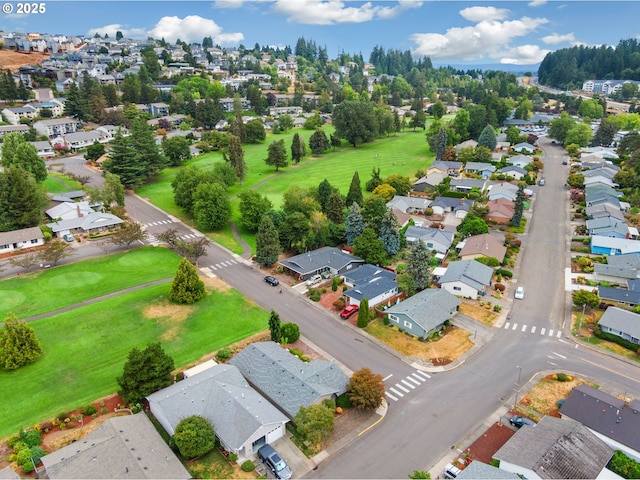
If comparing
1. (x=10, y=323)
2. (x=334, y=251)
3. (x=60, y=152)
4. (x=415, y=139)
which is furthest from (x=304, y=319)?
(x=415, y=139)

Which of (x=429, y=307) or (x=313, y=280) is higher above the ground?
(x=429, y=307)

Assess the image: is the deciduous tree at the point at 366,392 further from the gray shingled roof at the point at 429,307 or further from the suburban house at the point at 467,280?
the suburban house at the point at 467,280

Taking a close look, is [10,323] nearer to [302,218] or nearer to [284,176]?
[302,218]

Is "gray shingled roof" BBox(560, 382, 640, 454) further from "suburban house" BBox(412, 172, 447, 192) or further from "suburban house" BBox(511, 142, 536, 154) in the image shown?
"suburban house" BBox(511, 142, 536, 154)

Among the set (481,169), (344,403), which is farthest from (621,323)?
(481,169)

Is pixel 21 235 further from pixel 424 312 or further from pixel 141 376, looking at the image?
pixel 424 312
